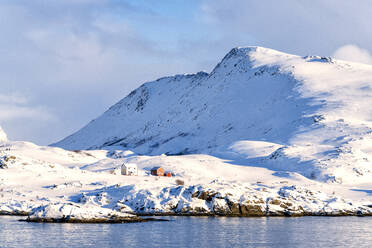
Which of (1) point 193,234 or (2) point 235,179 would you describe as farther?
(2) point 235,179

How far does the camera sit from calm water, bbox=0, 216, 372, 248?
5497cm

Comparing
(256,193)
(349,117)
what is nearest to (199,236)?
(256,193)

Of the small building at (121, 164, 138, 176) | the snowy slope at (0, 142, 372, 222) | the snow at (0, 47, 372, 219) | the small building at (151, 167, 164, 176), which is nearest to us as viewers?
the snowy slope at (0, 142, 372, 222)

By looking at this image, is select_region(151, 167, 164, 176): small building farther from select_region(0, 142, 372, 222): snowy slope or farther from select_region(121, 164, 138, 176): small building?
select_region(0, 142, 372, 222): snowy slope

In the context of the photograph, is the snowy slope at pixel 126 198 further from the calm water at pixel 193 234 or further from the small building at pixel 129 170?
the small building at pixel 129 170

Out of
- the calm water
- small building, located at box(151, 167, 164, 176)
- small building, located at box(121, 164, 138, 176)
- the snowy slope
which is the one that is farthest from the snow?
the calm water

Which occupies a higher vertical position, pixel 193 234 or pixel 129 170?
pixel 129 170

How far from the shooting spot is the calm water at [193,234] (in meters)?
55.0

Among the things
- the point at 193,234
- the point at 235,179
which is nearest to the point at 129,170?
the point at 235,179

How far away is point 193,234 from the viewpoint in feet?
204

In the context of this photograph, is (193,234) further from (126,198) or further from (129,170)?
(129,170)

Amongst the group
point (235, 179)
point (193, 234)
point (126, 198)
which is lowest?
point (193, 234)

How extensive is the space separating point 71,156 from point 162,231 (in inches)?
4831

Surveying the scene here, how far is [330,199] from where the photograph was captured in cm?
Answer: 9481
